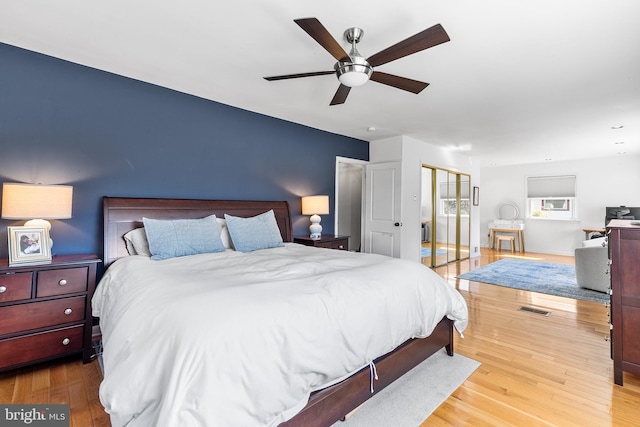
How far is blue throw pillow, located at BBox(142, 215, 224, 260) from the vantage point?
261 cm

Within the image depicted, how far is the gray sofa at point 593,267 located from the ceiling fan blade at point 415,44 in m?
4.07

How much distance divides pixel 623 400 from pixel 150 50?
13.8 feet

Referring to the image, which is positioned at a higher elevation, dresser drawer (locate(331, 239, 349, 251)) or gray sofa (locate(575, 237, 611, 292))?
dresser drawer (locate(331, 239, 349, 251))

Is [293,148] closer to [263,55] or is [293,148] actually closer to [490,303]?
[263,55]

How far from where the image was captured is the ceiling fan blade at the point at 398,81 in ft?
7.29

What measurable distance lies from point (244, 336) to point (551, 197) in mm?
9127

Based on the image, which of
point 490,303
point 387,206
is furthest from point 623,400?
point 387,206

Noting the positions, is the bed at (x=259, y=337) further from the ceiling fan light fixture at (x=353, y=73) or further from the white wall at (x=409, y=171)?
the white wall at (x=409, y=171)

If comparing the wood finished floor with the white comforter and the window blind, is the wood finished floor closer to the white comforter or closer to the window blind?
the white comforter

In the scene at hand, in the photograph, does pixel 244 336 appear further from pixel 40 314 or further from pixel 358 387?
pixel 40 314

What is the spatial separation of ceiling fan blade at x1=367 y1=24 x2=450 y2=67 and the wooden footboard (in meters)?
1.88

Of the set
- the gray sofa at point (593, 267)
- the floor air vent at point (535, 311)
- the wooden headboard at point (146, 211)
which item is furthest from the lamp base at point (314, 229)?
the gray sofa at point (593, 267)

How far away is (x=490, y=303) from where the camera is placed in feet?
12.5

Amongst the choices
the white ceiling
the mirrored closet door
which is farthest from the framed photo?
the mirrored closet door
